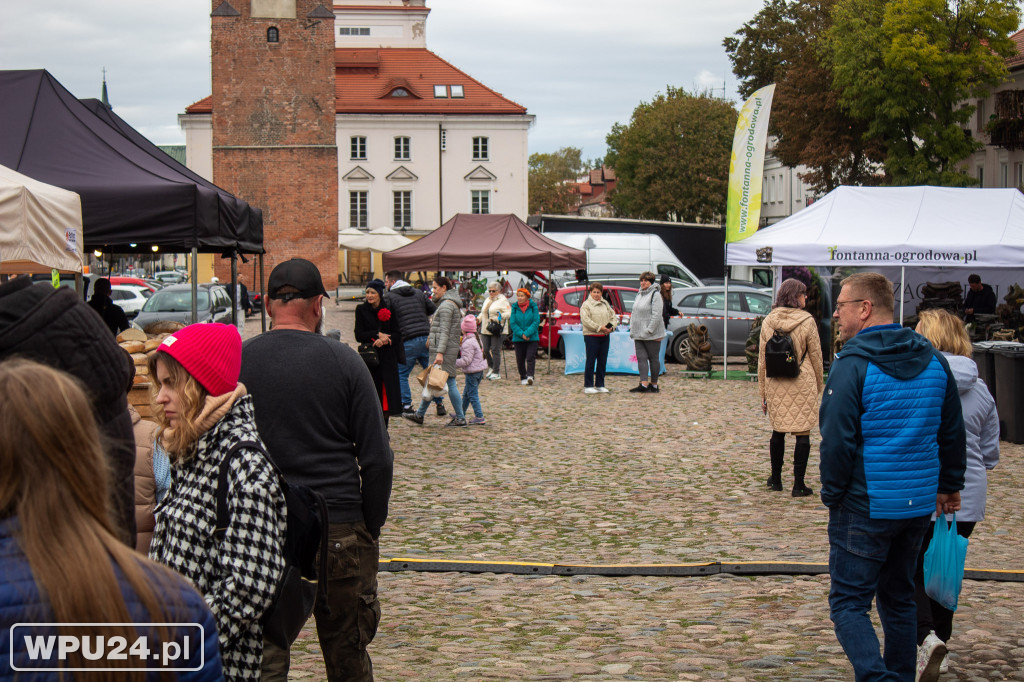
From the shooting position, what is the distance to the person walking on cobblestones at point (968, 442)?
202 inches

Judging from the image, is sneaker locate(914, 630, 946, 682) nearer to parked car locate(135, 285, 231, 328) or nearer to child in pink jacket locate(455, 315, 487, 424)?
child in pink jacket locate(455, 315, 487, 424)

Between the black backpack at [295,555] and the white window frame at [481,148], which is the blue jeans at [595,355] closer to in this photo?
the black backpack at [295,555]

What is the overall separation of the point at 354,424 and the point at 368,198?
6753 centimetres

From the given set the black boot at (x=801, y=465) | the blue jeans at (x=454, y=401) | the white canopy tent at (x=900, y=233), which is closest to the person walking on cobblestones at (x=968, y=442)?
the black boot at (x=801, y=465)

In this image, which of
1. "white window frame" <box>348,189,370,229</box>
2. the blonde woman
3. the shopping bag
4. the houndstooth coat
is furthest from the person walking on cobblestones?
"white window frame" <box>348,189,370,229</box>

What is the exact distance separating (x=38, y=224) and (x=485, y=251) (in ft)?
49.1

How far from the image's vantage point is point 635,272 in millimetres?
32781

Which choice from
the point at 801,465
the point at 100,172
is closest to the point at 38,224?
the point at 100,172

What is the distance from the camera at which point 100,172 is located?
9281mm

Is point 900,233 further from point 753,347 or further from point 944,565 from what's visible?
point 944,565

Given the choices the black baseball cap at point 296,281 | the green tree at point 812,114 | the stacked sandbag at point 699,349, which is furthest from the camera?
the green tree at point 812,114

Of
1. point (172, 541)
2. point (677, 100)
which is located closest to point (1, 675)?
point (172, 541)

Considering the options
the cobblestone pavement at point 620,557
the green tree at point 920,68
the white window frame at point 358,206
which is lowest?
the cobblestone pavement at point 620,557

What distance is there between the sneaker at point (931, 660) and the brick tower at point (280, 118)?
44016mm
